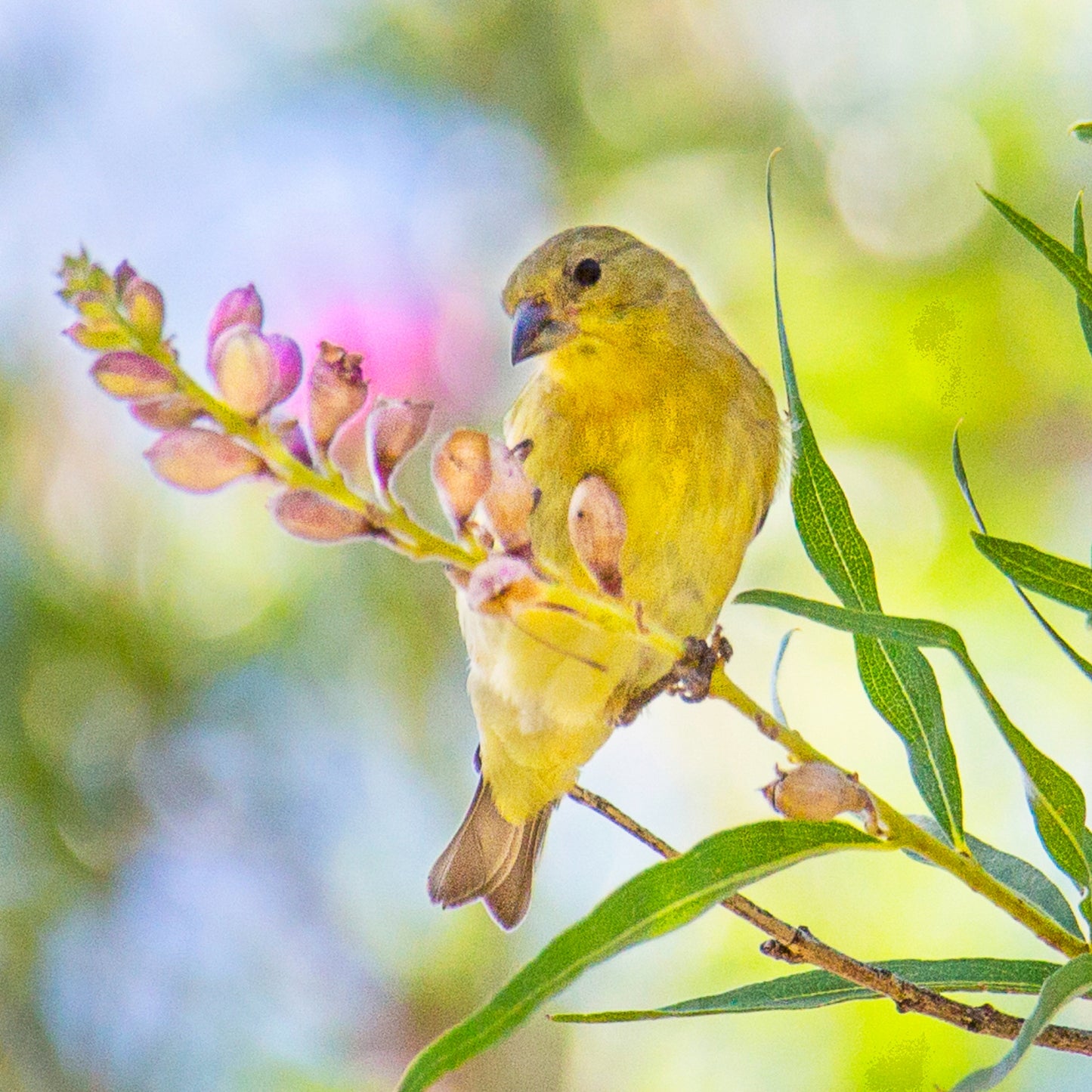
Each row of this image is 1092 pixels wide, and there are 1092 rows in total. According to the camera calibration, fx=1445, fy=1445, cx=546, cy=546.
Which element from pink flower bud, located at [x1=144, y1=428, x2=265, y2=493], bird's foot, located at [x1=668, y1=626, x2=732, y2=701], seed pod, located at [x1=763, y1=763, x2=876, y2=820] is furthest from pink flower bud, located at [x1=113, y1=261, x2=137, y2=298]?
seed pod, located at [x1=763, y1=763, x2=876, y2=820]

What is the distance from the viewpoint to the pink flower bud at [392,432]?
106cm

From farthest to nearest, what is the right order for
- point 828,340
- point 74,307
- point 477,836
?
point 828,340 → point 477,836 → point 74,307

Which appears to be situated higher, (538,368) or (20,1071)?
(538,368)

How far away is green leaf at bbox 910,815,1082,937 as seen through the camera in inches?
51.0

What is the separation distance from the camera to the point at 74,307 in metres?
0.99

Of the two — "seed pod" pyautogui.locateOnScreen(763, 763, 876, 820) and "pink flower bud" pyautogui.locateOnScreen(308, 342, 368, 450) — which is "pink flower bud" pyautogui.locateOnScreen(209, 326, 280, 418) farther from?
"seed pod" pyautogui.locateOnScreen(763, 763, 876, 820)

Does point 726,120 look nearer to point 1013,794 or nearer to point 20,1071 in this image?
point 1013,794

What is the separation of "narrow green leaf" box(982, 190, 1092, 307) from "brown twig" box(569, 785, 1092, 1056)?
63 centimetres

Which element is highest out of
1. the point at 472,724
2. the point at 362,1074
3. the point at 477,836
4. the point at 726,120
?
the point at 726,120

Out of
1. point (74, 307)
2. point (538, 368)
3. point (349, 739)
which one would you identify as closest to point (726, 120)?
point (538, 368)

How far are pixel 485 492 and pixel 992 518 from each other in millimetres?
2764

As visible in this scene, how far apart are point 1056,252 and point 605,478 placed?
1096 millimetres

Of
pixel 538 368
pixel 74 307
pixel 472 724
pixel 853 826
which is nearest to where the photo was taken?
pixel 74 307

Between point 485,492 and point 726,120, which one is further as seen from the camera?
point 726,120
